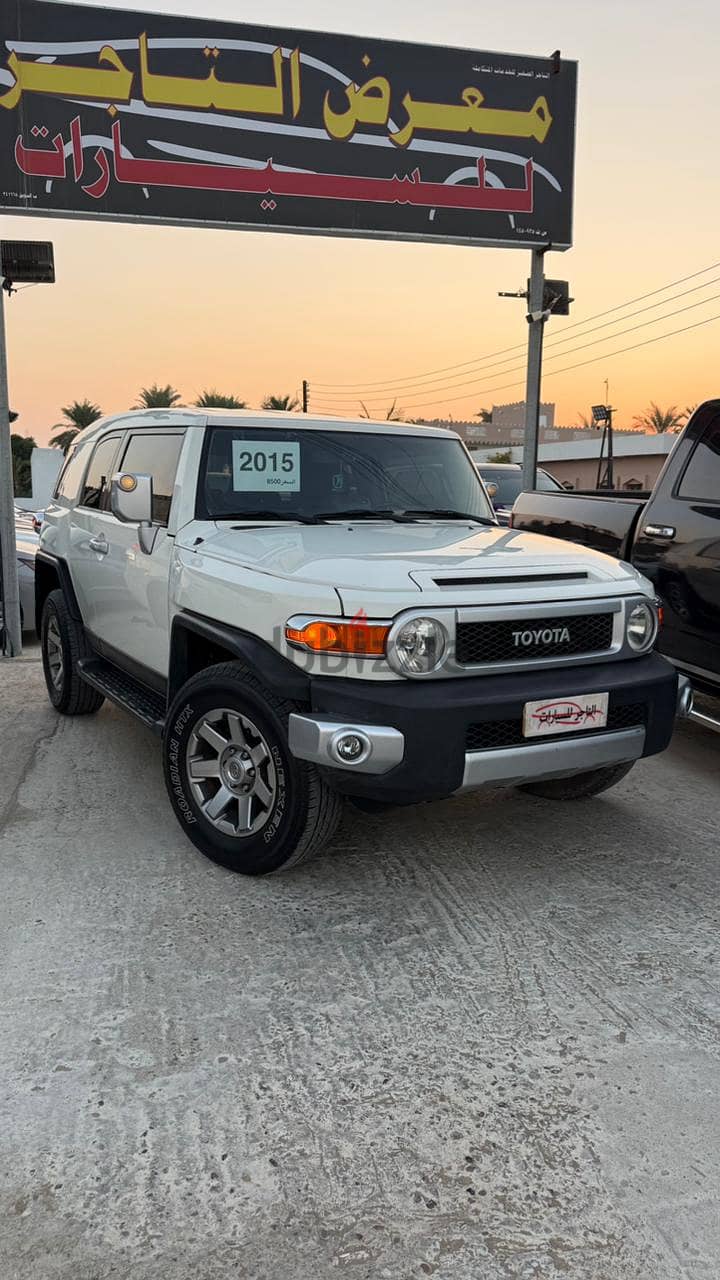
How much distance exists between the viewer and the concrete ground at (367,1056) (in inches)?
78.6

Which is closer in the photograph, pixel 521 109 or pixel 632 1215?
pixel 632 1215

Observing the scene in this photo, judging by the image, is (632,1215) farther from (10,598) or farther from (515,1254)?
(10,598)

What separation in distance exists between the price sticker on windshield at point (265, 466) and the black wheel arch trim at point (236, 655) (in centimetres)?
76

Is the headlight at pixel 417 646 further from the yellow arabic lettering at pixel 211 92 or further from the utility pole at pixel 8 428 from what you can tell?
the yellow arabic lettering at pixel 211 92

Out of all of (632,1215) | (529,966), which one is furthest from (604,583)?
(632,1215)

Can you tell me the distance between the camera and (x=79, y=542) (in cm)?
575

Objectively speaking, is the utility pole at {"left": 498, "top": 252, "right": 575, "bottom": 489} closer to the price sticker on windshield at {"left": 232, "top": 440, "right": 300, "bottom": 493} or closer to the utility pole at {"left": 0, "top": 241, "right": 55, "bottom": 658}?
the utility pole at {"left": 0, "top": 241, "right": 55, "bottom": 658}

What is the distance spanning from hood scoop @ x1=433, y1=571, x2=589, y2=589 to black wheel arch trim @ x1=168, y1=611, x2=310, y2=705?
0.63 metres

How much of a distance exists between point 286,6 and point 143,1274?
1052cm

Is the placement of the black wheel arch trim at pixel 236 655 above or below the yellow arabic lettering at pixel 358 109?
below

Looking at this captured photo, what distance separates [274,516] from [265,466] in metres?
0.28

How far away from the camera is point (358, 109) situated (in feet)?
29.3

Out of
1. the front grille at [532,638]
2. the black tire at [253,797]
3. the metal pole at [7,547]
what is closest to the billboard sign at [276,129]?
the metal pole at [7,547]

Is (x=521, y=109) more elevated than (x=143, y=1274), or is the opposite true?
(x=521, y=109)
